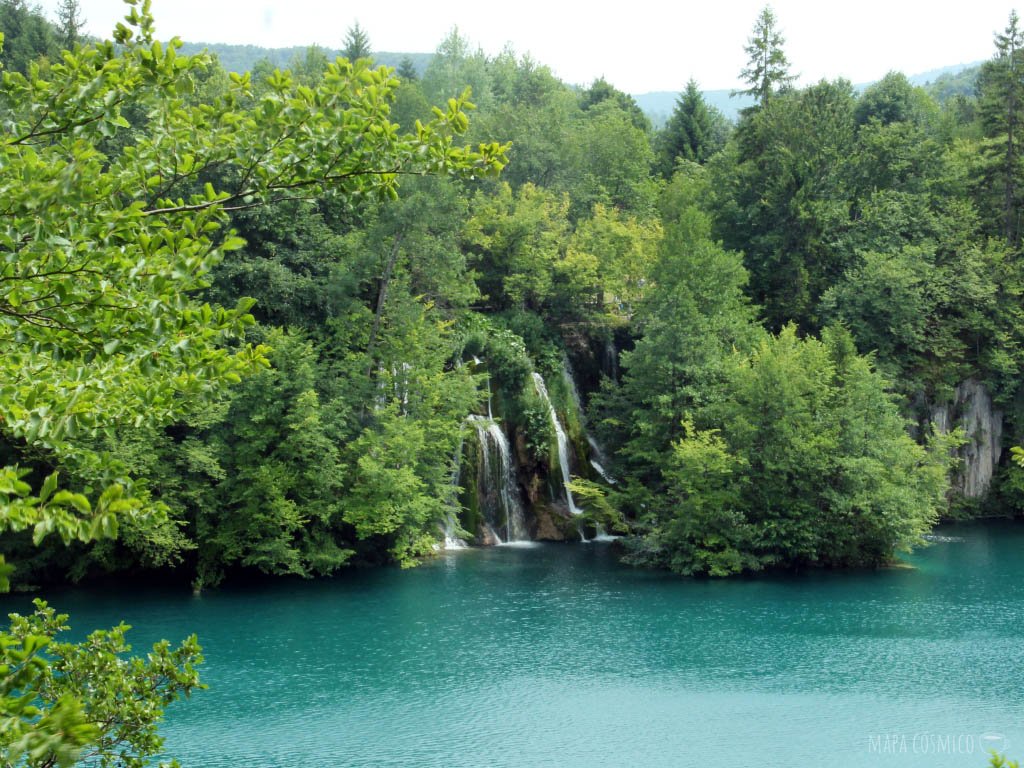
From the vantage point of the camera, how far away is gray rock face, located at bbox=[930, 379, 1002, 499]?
110 feet

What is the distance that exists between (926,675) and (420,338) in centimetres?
1504

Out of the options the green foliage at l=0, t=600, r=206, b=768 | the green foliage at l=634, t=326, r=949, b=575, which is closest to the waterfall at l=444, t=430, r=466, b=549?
the green foliage at l=634, t=326, r=949, b=575

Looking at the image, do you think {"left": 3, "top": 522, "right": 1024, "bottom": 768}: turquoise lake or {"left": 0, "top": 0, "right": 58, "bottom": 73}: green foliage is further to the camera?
{"left": 0, "top": 0, "right": 58, "bottom": 73}: green foliage

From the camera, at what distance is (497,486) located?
2947 centimetres

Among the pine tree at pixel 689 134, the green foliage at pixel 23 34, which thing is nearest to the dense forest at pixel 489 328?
the pine tree at pixel 689 134

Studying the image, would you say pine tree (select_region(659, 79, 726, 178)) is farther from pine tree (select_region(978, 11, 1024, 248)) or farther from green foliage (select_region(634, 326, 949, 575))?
green foliage (select_region(634, 326, 949, 575))

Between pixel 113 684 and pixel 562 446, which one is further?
pixel 562 446

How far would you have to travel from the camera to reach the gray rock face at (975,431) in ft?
110

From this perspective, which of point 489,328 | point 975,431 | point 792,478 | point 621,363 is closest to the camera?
point 792,478

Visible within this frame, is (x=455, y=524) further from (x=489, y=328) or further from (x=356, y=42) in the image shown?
(x=356, y=42)

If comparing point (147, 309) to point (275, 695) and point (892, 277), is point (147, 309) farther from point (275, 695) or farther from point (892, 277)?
point (892, 277)

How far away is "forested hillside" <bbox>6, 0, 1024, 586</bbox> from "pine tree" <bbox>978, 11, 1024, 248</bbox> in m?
0.14

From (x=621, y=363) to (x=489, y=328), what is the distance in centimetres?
465

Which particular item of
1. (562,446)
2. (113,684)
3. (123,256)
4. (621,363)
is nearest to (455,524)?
(562,446)
